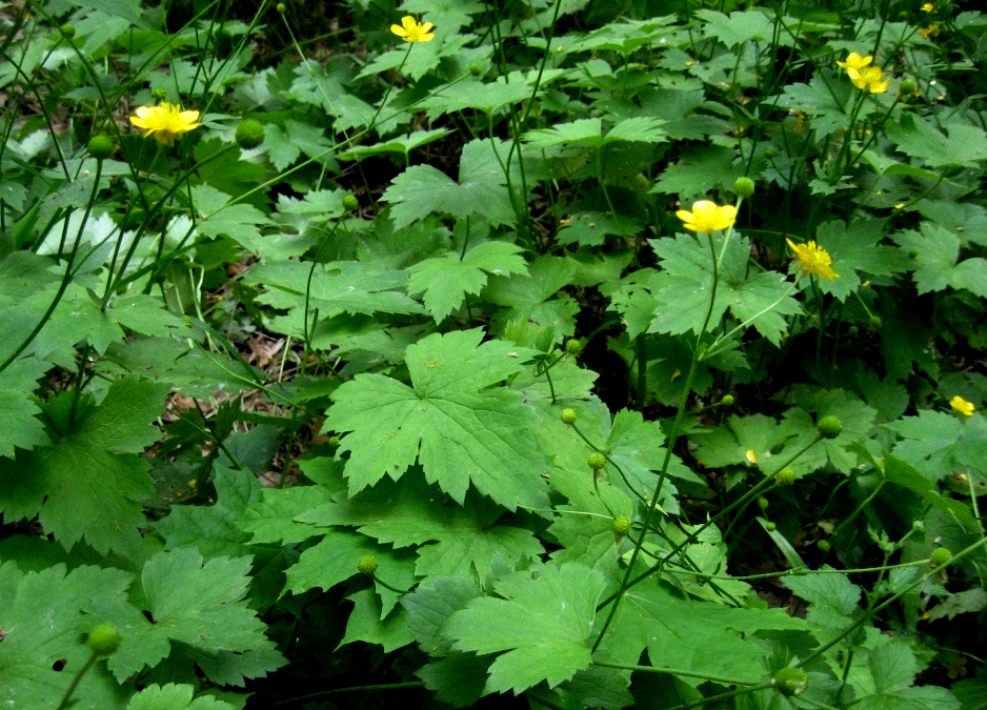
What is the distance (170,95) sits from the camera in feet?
10.6


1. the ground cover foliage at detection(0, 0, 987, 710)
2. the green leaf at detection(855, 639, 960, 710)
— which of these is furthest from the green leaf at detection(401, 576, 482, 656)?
the green leaf at detection(855, 639, 960, 710)

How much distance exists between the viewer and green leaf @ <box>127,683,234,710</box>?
4.09ft

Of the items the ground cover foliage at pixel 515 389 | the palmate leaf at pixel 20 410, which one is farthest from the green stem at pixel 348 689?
the palmate leaf at pixel 20 410

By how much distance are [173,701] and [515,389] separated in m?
1.02

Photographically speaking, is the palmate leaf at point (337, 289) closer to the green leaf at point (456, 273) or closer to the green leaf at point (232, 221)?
the green leaf at point (456, 273)

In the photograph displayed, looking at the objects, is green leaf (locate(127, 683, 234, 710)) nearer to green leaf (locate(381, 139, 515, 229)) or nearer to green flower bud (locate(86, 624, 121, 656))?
green flower bud (locate(86, 624, 121, 656))

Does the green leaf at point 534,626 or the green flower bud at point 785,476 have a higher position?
the green flower bud at point 785,476

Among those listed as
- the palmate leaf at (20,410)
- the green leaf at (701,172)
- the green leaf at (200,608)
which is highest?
the palmate leaf at (20,410)

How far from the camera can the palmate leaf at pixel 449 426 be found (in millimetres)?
1557

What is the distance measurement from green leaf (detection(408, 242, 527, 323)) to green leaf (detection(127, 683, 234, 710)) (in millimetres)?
1071

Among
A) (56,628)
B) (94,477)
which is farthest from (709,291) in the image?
(56,628)

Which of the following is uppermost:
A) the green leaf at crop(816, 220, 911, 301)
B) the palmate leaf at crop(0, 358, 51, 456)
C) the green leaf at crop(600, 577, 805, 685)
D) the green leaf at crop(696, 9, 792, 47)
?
the green leaf at crop(696, 9, 792, 47)

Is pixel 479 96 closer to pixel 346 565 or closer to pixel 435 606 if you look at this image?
pixel 346 565

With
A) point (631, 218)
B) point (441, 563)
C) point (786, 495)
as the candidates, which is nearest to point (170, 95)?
point (631, 218)
